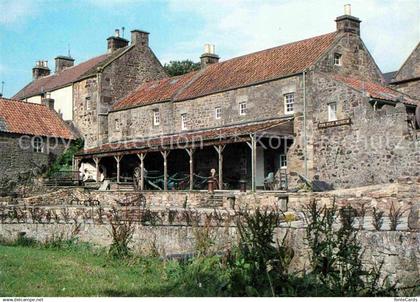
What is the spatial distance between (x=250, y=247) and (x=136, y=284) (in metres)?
2.31

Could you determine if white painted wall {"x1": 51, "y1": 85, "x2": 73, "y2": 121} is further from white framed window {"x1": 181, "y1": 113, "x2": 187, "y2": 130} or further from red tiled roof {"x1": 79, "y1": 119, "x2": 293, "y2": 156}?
white framed window {"x1": 181, "y1": 113, "x2": 187, "y2": 130}

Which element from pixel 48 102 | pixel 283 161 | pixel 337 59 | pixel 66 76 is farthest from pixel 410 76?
pixel 66 76

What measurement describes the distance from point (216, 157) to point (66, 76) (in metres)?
20.0

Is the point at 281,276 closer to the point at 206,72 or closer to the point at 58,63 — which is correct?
the point at 206,72

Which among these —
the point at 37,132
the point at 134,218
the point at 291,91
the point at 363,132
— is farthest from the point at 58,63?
the point at 134,218

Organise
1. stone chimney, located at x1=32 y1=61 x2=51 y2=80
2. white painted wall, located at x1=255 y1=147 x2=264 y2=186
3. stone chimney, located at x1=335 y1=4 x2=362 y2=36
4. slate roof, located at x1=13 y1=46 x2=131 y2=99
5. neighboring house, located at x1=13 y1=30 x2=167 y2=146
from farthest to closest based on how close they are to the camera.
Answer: stone chimney, located at x1=32 y1=61 x2=51 y2=80, slate roof, located at x1=13 y1=46 x2=131 y2=99, neighboring house, located at x1=13 y1=30 x2=167 y2=146, stone chimney, located at x1=335 y1=4 x2=362 y2=36, white painted wall, located at x1=255 y1=147 x2=264 y2=186

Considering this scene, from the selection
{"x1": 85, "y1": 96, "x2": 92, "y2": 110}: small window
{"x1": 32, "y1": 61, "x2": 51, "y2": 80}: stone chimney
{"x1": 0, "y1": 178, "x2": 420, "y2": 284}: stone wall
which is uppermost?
{"x1": 32, "y1": 61, "x2": 51, "y2": 80}: stone chimney

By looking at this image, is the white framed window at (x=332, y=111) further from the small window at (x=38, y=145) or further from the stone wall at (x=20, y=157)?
the small window at (x=38, y=145)

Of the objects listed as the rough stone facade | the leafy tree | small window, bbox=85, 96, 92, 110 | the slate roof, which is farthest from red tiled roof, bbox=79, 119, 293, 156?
the leafy tree

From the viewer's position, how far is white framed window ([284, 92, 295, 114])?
28344 millimetres

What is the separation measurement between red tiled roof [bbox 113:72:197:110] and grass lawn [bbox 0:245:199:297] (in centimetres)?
2255

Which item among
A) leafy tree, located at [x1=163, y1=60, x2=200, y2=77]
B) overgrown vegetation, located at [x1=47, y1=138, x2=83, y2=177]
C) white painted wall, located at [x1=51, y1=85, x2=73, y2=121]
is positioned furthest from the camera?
leafy tree, located at [x1=163, y1=60, x2=200, y2=77]

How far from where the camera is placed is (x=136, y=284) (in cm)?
1031

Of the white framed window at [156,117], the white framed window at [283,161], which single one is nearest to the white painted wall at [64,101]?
the white framed window at [156,117]
